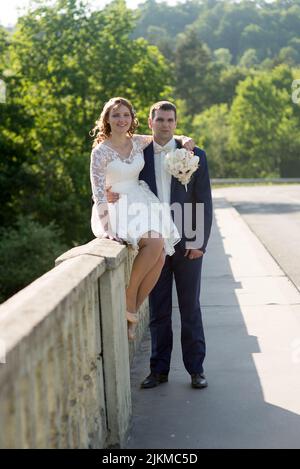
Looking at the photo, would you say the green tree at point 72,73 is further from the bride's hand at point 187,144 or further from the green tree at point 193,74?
the green tree at point 193,74

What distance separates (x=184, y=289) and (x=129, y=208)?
0.72 meters

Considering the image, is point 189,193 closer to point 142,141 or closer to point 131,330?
point 142,141

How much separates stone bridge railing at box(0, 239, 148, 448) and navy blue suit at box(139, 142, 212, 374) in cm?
83

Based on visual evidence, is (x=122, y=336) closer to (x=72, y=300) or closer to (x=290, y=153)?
(x=72, y=300)

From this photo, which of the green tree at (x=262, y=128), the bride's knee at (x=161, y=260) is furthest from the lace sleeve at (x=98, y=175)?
the green tree at (x=262, y=128)

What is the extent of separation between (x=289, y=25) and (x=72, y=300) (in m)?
166

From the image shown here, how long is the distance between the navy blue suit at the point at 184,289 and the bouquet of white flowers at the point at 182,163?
17 centimetres

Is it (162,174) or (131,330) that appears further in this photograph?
(162,174)

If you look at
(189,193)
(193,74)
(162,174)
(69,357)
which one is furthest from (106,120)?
(193,74)

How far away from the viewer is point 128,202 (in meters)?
5.69

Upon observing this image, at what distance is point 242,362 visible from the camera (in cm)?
637

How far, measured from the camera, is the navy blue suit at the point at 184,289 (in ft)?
19.0

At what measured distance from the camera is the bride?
5566 millimetres
